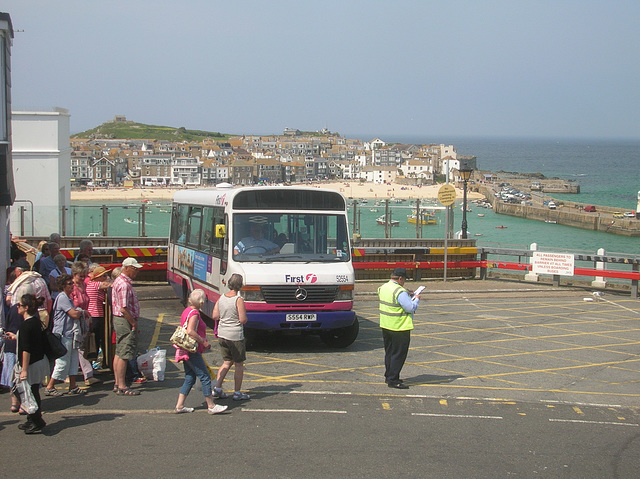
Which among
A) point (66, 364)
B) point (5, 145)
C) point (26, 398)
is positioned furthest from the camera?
point (5, 145)

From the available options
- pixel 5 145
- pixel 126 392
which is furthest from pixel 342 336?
pixel 5 145

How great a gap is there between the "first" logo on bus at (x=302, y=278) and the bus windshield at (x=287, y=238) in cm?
50

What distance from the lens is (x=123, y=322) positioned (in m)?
9.47

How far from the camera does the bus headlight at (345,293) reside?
40.0 feet

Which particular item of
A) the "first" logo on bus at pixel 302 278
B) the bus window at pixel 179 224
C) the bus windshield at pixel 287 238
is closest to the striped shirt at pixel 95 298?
the bus windshield at pixel 287 238

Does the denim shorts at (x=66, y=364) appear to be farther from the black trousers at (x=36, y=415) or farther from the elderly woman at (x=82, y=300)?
the black trousers at (x=36, y=415)

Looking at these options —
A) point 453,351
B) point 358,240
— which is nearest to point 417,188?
point 358,240

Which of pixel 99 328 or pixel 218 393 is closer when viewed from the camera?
pixel 218 393

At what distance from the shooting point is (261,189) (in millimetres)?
12656

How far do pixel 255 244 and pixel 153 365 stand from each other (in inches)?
123

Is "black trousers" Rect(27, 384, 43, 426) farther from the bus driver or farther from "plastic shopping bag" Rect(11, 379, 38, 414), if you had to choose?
the bus driver

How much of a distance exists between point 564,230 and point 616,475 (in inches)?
3609

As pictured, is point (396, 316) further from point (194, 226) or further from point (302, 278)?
point (194, 226)

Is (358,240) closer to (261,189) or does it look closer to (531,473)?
(261,189)
